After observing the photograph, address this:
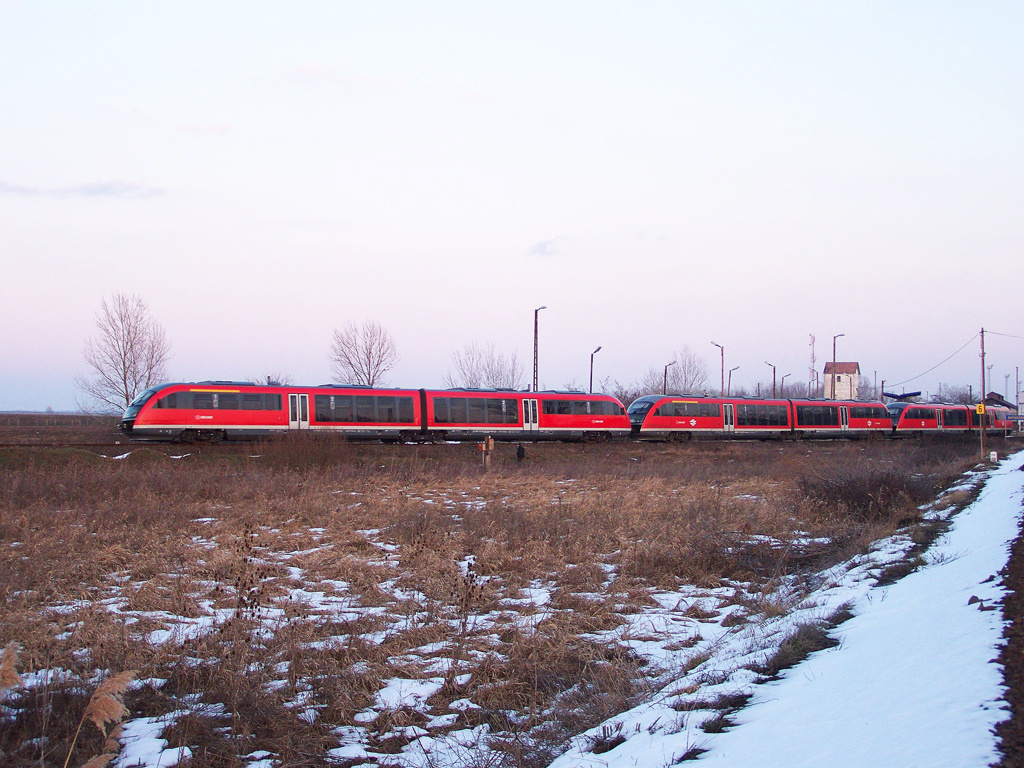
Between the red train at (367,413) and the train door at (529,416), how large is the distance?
5 cm

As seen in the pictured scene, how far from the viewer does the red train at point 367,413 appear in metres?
28.6

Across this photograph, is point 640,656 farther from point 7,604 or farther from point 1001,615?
point 7,604

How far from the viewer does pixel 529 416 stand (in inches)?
1389

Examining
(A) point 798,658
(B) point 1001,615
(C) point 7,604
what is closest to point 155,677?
(C) point 7,604

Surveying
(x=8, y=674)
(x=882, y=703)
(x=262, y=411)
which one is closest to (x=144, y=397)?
(x=262, y=411)

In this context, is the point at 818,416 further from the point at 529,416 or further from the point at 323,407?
the point at 323,407

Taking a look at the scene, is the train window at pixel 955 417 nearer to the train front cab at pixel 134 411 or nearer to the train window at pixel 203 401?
the train window at pixel 203 401

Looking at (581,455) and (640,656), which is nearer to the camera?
(640,656)

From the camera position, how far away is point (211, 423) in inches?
1142

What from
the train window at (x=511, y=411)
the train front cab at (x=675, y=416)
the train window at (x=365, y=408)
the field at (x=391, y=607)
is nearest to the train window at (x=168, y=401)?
the train window at (x=365, y=408)

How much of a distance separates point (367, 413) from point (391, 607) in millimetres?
24017

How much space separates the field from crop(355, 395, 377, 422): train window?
1336 centimetres

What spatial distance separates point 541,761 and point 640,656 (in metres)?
2.28

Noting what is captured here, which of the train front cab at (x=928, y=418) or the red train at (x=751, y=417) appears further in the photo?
the train front cab at (x=928, y=418)
